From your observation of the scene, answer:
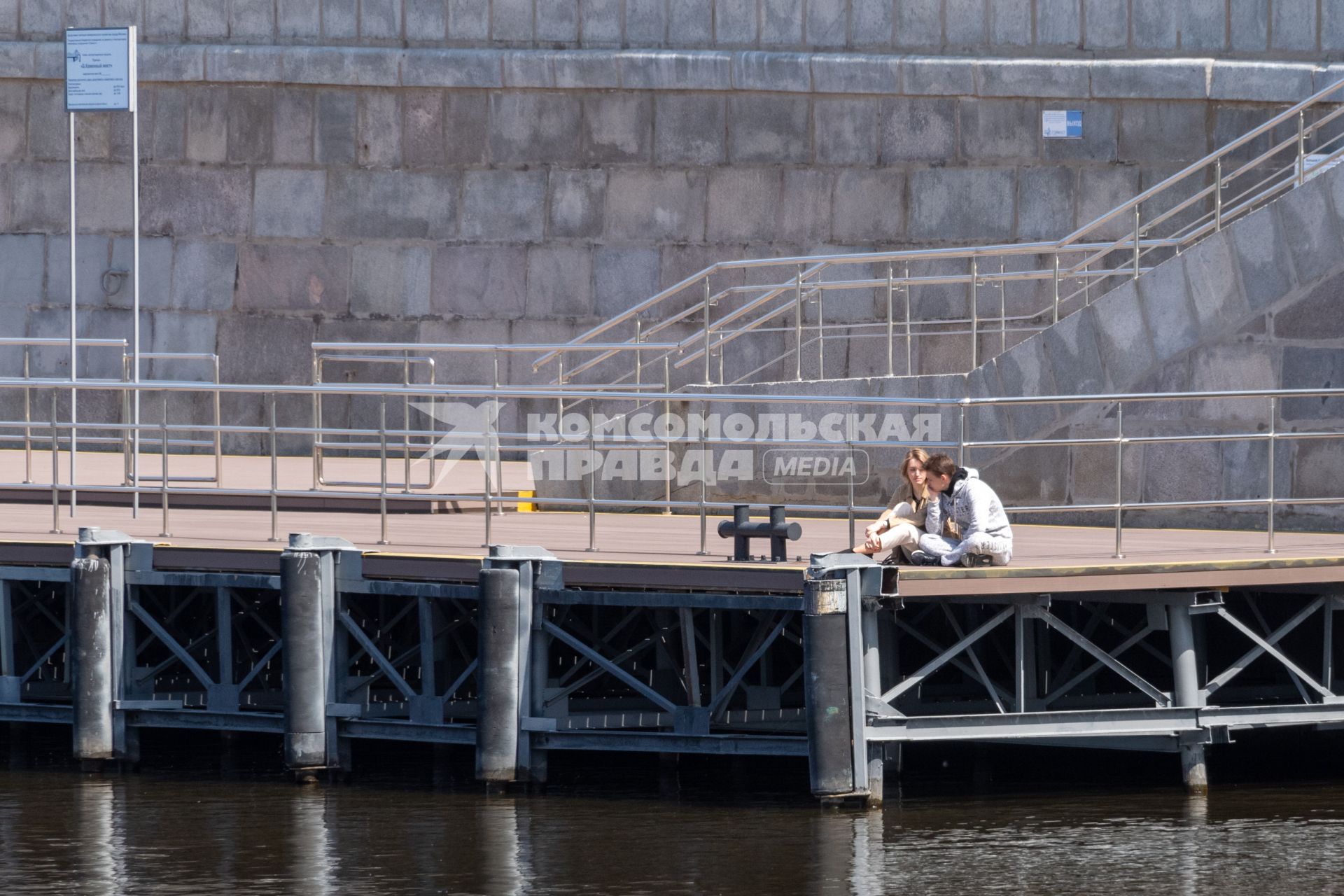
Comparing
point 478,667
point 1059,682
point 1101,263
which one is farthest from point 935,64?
point 478,667

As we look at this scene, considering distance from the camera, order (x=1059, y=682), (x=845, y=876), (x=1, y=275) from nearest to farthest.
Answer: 1. (x=845, y=876)
2. (x=1059, y=682)
3. (x=1, y=275)

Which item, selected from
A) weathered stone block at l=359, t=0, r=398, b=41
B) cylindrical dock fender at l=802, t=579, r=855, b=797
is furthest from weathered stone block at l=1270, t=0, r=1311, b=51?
cylindrical dock fender at l=802, t=579, r=855, b=797

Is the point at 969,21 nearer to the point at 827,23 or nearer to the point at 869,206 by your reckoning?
the point at 827,23

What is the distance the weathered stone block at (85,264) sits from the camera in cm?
2203

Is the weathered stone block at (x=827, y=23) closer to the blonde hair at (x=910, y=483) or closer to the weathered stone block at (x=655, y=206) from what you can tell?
the weathered stone block at (x=655, y=206)

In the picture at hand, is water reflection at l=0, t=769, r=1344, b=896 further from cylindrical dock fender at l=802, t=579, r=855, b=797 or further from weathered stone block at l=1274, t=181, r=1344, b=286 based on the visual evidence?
weathered stone block at l=1274, t=181, r=1344, b=286

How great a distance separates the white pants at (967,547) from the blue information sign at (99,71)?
25.1ft

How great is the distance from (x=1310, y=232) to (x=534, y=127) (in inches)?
334

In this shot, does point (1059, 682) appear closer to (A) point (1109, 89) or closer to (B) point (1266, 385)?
(B) point (1266, 385)

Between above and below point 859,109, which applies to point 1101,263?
below

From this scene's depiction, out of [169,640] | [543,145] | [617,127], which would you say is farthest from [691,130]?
[169,640]

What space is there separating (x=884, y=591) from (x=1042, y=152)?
320 inches

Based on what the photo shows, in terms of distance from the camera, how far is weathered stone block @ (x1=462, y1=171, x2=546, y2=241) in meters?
21.2

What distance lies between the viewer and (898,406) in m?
17.1
